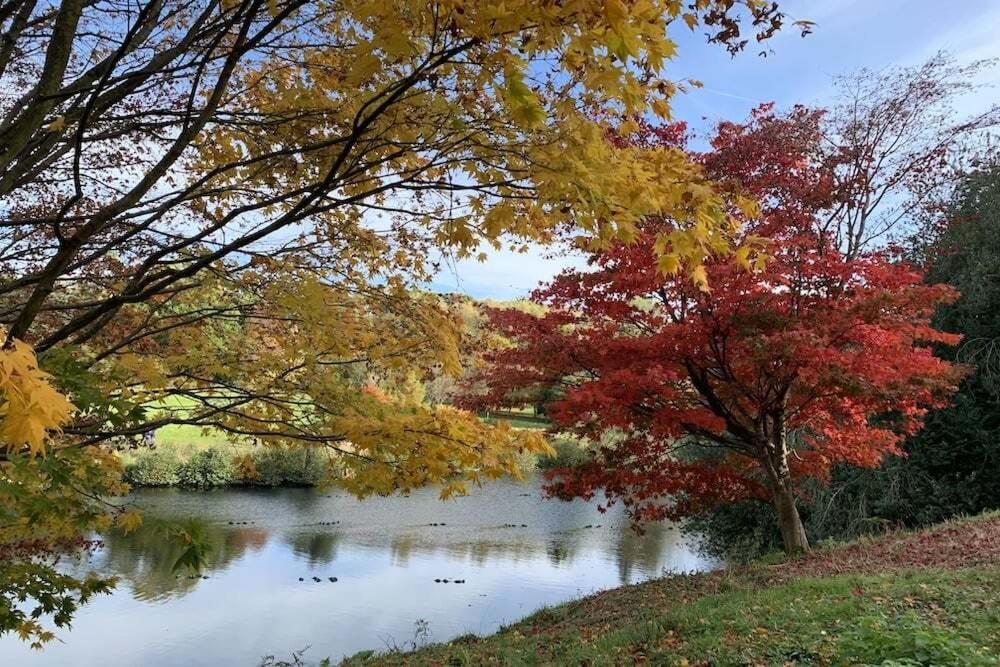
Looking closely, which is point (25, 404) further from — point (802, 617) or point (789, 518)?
point (789, 518)

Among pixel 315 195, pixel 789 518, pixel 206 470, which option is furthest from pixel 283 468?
pixel 315 195

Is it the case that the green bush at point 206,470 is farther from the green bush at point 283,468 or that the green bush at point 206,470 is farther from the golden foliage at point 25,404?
the golden foliage at point 25,404

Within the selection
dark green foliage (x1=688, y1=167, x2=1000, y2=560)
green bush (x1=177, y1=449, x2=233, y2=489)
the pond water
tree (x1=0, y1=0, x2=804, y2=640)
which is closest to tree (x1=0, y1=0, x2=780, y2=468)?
tree (x1=0, y1=0, x2=804, y2=640)

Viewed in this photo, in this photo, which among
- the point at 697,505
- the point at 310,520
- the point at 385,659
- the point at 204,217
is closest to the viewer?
the point at 204,217

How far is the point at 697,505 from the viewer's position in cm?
800

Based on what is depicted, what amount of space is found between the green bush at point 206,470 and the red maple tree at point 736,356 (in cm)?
1886

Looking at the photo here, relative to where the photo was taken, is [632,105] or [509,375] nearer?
[632,105]

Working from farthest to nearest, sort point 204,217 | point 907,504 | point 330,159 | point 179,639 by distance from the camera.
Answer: point 907,504
point 179,639
point 204,217
point 330,159

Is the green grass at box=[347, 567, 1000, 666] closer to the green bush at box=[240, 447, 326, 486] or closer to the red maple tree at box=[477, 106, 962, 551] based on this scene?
the red maple tree at box=[477, 106, 962, 551]

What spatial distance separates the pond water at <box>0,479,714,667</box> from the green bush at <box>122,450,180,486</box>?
1.12 m

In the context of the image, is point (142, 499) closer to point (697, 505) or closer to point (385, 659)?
point (385, 659)

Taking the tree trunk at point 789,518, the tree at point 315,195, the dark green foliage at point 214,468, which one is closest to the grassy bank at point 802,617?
the tree trunk at point 789,518

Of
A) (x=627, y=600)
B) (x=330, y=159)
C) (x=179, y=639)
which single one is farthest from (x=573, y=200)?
(x=179, y=639)

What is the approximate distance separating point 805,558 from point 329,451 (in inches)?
223
